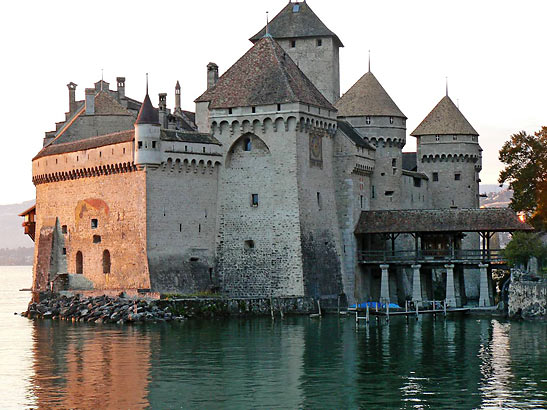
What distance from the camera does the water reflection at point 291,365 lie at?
34.2m

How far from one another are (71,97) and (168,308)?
→ 21.6 meters

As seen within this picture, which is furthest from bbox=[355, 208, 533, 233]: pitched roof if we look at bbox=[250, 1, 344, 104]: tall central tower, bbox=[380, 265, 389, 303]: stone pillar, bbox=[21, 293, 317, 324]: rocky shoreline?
bbox=[250, 1, 344, 104]: tall central tower

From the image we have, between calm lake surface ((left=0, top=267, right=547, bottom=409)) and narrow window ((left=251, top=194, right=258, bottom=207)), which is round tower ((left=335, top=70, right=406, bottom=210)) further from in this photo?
calm lake surface ((left=0, top=267, right=547, bottom=409))

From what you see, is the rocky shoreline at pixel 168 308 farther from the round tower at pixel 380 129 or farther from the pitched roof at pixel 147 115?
the round tower at pixel 380 129

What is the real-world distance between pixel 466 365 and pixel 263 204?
22.3 meters

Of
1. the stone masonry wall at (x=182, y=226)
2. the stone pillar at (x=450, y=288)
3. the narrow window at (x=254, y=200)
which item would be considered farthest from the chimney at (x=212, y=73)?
the stone pillar at (x=450, y=288)

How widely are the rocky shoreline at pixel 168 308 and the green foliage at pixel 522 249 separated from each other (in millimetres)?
10390

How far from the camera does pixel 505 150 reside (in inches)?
2795

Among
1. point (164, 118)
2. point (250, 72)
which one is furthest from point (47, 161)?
point (250, 72)

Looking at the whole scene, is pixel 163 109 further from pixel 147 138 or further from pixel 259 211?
pixel 259 211

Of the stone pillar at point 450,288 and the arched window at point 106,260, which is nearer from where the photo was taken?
the stone pillar at point 450,288

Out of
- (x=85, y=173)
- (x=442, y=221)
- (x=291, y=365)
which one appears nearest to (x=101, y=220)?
Result: (x=85, y=173)

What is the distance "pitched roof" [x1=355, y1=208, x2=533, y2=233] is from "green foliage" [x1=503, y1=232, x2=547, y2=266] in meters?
2.38

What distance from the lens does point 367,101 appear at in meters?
71.1
